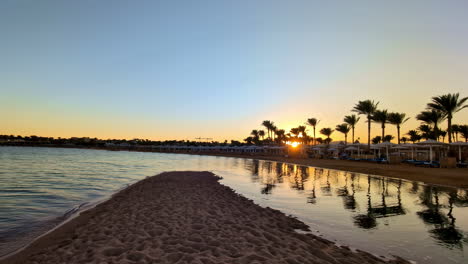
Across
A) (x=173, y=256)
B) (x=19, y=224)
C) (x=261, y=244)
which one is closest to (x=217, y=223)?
(x=261, y=244)

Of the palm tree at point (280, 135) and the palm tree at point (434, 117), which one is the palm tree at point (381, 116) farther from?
the palm tree at point (280, 135)

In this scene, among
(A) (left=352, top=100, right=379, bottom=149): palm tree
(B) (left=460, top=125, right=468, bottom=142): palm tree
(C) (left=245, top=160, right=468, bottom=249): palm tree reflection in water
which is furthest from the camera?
(B) (left=460, top=125, right=468, bottom=142): palm tree

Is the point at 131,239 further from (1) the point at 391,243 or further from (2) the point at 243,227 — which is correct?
(1) the point at 391,243

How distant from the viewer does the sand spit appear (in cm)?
503

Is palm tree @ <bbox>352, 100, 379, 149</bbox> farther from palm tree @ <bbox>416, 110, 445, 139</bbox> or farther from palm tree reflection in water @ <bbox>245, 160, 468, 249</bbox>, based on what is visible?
palm tree reflection in water @ <bbox>245, 160, 468, 249</bbox>

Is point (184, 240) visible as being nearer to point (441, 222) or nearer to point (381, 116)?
point (441, 222)

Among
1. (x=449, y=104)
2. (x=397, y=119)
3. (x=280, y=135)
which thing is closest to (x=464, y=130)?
(x=397, y=119)

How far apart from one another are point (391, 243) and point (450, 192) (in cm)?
1144

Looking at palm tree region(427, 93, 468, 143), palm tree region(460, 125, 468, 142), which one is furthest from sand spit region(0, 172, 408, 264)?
palm tree region(460, 125, 468, 142)

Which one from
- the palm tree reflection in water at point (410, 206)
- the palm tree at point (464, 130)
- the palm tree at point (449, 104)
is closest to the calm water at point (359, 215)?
the palm tree reflection in water at point (410, 206)

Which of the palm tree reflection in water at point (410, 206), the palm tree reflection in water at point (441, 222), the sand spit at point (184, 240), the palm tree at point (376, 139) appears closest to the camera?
the sand spit at point (184, 240)

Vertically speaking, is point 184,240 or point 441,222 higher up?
point 184,240

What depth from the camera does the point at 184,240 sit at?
19.4 ft

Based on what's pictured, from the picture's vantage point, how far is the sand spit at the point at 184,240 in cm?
503
